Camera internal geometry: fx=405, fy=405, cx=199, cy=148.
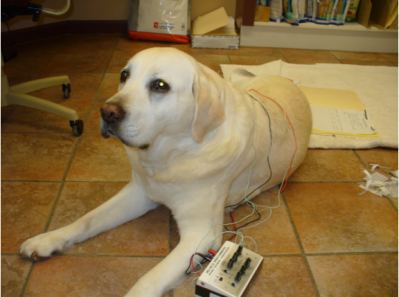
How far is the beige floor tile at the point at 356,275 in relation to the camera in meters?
1.24

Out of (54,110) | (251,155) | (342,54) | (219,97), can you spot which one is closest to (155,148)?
(219,97)

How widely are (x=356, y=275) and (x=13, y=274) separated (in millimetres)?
1067

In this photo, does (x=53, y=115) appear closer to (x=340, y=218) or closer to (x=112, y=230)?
(x=112, y=230)

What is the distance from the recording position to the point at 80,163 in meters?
1.78

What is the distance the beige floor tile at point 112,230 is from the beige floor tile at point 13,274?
0.15m

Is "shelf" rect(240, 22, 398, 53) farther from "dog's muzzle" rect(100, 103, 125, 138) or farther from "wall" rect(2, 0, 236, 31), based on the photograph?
"dog's muzzle" rect(100, 103, 125, 138)

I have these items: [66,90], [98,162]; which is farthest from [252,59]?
[98,162]

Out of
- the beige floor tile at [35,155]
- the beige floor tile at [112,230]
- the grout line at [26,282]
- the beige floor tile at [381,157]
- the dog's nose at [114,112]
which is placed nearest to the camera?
the dog's nose at [114,112]

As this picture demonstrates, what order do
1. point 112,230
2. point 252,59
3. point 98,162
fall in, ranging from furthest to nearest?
point 252,59, point 98,162, point 112,230

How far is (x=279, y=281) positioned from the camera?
126cm

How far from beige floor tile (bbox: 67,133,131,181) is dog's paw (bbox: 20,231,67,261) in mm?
422

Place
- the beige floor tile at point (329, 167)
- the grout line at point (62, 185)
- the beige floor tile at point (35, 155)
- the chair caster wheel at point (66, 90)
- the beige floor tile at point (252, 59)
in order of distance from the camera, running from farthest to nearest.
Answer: the beige floor tile at point (252, 59), the chair caster wheel at point (66, 90), the beige floor tile at point (329, 167), the beige floor tile at point (35, 155), the grout line at point (62, 185)

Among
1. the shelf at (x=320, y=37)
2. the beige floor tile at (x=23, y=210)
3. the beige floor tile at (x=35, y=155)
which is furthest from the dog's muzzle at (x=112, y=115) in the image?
the shelf at (x=320, y=37)

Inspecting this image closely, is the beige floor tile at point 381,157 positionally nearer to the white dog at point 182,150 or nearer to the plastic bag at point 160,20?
the white dog at point 182,150
